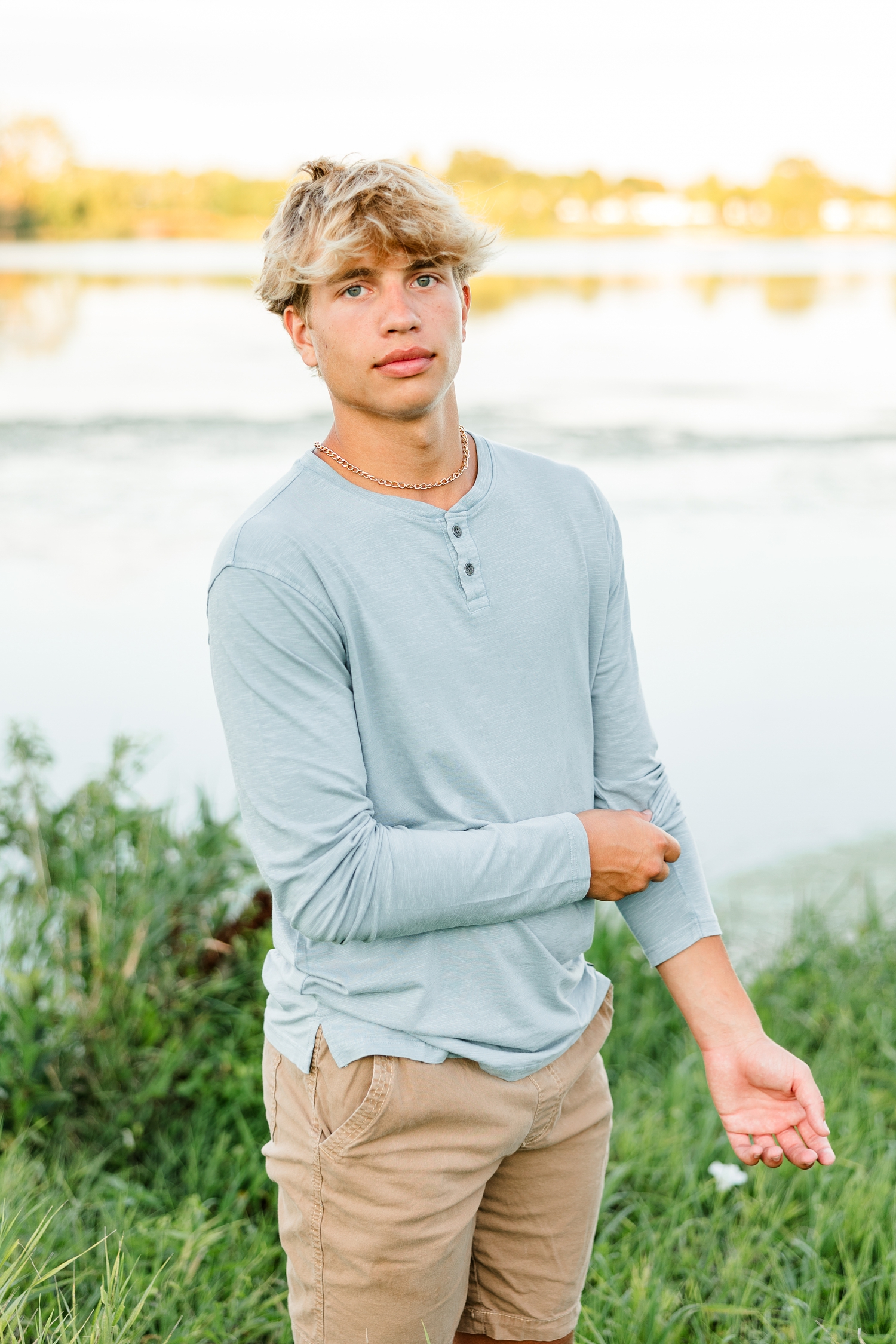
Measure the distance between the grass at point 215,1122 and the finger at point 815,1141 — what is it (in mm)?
545

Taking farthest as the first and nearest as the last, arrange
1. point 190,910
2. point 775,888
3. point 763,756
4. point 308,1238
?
1. point 763,756
2. point 775,888
3. point 190,910
4. point 308,1238

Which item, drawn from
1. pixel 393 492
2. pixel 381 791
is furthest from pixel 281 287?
pixel 381 791

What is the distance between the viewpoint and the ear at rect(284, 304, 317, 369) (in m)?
1.61

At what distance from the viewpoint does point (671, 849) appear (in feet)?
5.10

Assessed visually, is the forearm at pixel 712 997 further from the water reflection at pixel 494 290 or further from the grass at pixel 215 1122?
the water reflection at pixel 494 290

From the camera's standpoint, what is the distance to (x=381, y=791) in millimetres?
1484

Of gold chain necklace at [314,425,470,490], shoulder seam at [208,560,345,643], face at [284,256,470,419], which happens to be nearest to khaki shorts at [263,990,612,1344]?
shoulder seam at [208,560,345,643]

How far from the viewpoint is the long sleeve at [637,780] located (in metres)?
1.66

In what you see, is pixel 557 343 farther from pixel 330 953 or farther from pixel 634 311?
pixel 330 953

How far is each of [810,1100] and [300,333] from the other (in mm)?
Answer: 1162

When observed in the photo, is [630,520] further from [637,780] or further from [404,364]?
[404,364]

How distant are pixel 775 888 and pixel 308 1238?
338 cm

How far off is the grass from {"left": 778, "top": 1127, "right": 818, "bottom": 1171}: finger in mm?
542

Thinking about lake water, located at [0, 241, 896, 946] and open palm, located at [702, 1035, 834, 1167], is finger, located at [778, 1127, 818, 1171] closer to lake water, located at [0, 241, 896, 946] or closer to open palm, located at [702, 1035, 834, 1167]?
open palm, located at [702, 1035, 834, 1167]
